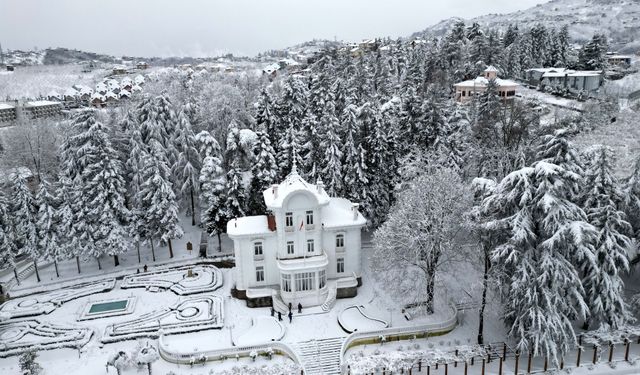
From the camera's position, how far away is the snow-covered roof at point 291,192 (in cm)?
2950

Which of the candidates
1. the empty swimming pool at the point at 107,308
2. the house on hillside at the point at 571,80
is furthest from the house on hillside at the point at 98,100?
the house on hillside at the point at 571,80

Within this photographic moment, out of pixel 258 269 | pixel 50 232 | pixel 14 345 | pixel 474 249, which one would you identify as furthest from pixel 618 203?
pixel 50 232

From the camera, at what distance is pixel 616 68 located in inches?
3433

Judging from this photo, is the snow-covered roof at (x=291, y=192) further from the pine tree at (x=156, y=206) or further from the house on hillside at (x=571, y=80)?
the house on hillside at (x=571, y=80)

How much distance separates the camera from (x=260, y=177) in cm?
3766

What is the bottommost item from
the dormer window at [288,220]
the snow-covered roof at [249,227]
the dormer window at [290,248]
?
the dormer window at [290,248]

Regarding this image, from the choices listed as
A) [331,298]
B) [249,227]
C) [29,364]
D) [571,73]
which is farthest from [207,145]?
[571,73]

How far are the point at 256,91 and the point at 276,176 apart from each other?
30.2 meters

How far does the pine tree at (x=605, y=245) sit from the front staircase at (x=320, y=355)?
1399cm

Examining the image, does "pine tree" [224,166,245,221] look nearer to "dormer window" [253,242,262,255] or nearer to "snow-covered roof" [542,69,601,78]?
"dormer window" [253,242,262,255]

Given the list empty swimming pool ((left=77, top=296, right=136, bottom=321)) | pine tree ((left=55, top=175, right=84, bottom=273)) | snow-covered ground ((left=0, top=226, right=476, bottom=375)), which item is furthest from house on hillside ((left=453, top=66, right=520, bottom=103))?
empty swimming pool ((left=77, top=296, right=136, bottom=321))

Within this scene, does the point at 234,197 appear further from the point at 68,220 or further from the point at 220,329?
the point at 68,220

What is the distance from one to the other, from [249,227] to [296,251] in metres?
3.57

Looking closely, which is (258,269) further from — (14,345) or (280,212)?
(14,345)
